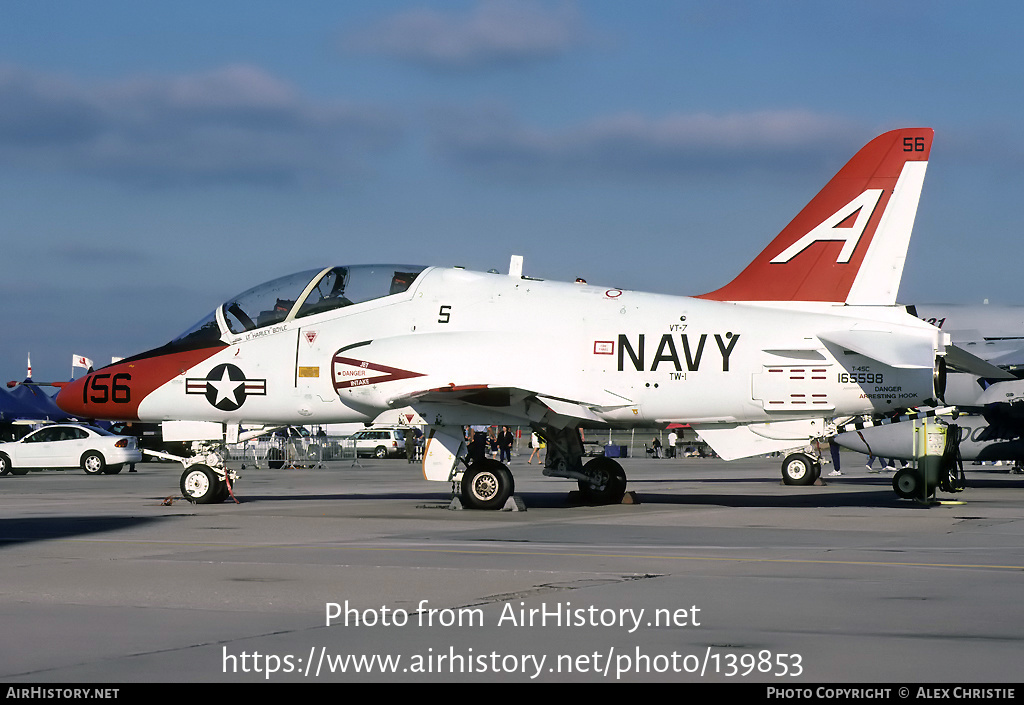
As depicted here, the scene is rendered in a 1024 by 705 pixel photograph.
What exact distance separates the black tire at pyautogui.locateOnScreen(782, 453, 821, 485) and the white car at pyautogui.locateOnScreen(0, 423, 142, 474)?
22.4 meters

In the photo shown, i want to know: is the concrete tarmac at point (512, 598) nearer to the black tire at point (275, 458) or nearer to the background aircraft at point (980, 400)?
the background aircraft at point (980, 400)

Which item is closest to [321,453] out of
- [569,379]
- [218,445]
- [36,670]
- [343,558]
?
[218,445]

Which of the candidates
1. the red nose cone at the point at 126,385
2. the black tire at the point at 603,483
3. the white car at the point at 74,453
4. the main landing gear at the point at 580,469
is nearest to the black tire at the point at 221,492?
the red nose cone at the point at 126,385

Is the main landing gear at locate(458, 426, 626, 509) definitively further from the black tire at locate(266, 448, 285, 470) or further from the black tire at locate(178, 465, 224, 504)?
the black tire at locate(266, 448, 285, 470)

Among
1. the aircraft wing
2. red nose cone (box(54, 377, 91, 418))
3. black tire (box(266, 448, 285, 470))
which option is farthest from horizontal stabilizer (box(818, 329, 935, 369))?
black tire (box(266, 448, 285, 470))

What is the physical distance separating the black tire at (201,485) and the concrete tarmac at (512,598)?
9.72 feet

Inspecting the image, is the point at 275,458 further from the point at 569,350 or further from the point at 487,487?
the point at 569,350

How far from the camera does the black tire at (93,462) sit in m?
40.2

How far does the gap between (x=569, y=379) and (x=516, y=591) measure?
9322mm

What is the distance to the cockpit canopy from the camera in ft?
61.3

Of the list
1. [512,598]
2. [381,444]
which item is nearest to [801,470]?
[512,598]

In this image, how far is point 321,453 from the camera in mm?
47562

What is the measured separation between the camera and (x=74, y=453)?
40531 mm

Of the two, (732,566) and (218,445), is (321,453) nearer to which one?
(218,445)
